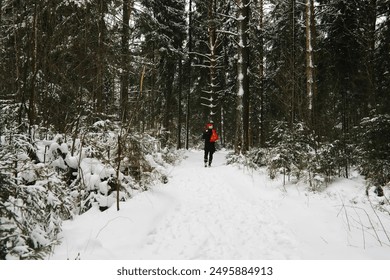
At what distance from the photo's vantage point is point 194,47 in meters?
20.7

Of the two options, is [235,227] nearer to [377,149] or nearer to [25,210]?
[25,210]

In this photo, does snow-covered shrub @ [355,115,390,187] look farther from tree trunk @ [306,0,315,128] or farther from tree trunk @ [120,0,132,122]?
tree trunk @ [120,0,132,122]

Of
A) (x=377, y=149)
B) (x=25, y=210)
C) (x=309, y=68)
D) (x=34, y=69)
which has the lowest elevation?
(x=25, y=210)

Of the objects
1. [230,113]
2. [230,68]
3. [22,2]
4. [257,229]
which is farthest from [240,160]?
[230,113]

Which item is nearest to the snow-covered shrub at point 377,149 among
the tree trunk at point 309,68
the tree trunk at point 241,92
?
the tree trunk at point 309,68

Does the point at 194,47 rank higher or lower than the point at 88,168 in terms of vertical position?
higher

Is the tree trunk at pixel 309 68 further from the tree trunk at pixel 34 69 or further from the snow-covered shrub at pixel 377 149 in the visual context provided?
the tree trunk at pixel 34 69

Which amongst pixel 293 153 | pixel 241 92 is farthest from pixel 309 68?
pixel 293 153

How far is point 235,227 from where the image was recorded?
3.92m

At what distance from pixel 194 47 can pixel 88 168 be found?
1825 cm

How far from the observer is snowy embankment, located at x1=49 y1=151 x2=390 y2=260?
120 inches

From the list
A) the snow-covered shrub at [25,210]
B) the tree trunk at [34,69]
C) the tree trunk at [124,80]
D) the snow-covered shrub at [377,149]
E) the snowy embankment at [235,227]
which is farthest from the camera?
the snow-covered shrub at [377,149]

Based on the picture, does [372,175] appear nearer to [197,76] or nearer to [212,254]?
[212,254]

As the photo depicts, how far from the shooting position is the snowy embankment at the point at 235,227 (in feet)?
10.0
